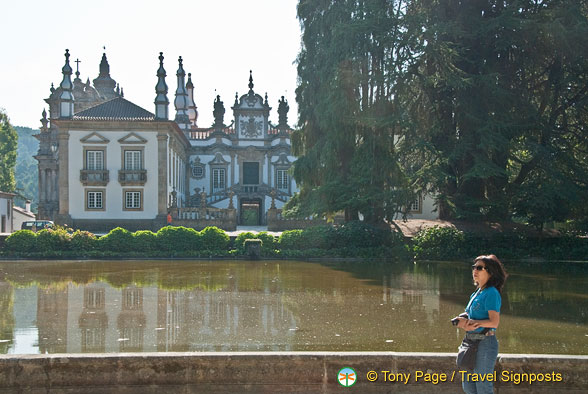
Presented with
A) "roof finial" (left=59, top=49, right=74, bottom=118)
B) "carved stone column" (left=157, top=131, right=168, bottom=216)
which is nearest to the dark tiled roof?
"roof finial" (left=59, top=49, right=74, bottom=118)

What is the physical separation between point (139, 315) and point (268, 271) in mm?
7621

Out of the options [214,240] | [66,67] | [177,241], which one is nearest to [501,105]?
[214,240]

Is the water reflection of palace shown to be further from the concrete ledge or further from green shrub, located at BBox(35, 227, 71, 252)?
green shrub, located at BBox(35, 227, 71, 252)

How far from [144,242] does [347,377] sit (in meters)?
16.6

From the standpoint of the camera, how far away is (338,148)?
22.8 meters

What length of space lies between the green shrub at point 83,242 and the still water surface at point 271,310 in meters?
4.06

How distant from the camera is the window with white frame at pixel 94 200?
34406mm

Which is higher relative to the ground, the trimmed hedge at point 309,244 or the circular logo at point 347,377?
the trimmed hedge at point 309,244

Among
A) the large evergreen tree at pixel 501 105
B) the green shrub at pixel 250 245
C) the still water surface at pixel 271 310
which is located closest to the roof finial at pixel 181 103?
the large evergreen tree at pixel 501 105

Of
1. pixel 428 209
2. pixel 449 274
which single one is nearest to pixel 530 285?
pixel 449 274

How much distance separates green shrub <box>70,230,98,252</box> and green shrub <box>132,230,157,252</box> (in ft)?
4.25

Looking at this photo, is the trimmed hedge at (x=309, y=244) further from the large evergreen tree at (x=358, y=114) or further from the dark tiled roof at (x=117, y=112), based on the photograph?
the dark tiled roof at (x=117, y=112)

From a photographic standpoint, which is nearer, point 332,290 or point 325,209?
point 332,290

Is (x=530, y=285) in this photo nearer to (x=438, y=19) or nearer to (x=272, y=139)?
(x=438, y=19)
